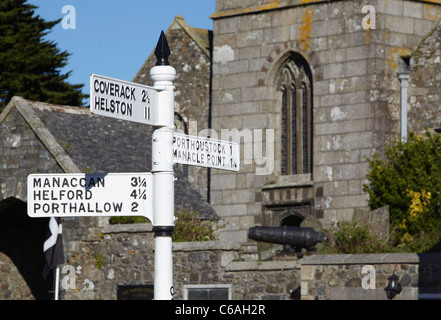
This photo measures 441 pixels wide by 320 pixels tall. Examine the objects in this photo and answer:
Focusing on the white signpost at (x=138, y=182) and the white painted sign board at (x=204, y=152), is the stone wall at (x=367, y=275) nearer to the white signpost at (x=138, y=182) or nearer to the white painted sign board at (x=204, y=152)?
the white painted sign board at (x=204, y=152)

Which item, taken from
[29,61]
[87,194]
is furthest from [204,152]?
[29,61]

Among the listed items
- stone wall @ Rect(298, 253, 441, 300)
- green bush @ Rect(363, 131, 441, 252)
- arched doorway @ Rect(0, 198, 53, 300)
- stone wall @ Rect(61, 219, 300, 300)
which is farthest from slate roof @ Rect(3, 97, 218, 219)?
stone wall @ Rect(298, 253, 441, 300)

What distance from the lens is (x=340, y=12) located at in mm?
25594

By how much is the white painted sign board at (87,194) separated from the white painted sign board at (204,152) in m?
0.39

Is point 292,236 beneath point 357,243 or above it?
above

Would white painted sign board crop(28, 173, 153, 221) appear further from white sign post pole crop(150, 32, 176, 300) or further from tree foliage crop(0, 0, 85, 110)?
tree foliage crop(0, 0, 85, 110)

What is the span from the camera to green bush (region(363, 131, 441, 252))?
22.2 m

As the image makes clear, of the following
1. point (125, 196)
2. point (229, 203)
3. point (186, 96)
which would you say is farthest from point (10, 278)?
point (125, 196)

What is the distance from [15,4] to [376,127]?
14852 mm

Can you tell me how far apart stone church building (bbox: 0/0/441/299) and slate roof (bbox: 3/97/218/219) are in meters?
0.05

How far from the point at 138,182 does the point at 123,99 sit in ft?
2.15

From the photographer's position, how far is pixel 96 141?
914 inches

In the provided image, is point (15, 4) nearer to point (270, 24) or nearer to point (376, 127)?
point (270, 24)

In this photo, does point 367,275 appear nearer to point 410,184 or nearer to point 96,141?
point 410,184
